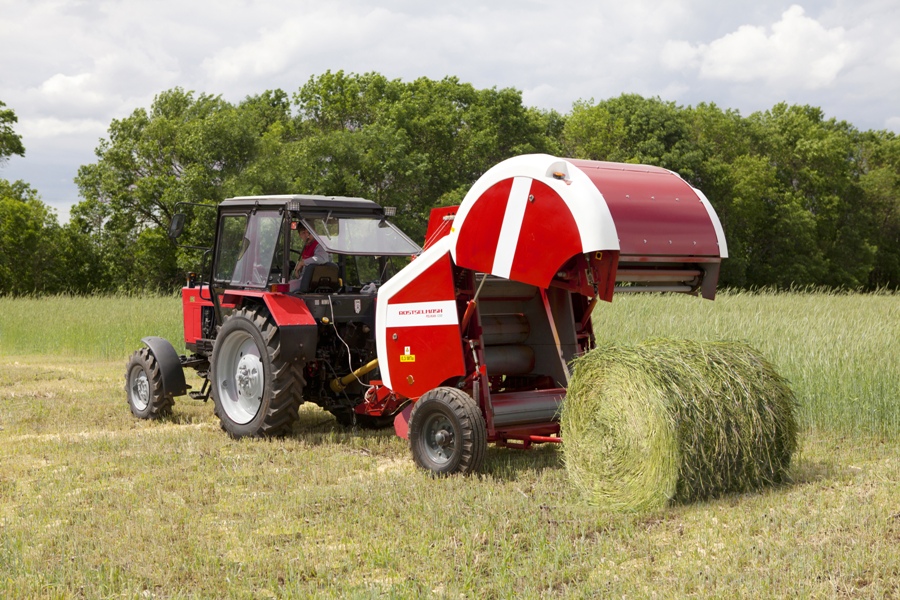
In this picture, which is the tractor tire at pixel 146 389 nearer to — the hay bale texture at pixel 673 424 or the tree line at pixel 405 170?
the hay bale texture at pixel 673 424

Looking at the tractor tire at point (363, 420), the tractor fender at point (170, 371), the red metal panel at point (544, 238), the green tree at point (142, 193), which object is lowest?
the tractor tire at point (363, 420)

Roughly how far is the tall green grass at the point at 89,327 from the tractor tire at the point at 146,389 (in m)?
6.83

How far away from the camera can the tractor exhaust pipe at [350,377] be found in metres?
8.46

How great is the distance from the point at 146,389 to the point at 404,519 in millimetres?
5382

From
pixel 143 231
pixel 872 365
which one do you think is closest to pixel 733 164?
pixel 143 231

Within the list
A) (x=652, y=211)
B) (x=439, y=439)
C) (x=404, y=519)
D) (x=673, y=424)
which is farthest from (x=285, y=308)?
(x=673, y=424)

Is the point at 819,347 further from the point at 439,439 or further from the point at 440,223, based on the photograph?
the point at 439,439

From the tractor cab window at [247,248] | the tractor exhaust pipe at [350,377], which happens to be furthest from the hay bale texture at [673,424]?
the tractor cab window at [247,248]

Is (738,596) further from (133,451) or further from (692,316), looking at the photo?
(692,316)

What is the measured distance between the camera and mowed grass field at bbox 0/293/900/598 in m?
4.63

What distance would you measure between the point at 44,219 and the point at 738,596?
4476 centimetres

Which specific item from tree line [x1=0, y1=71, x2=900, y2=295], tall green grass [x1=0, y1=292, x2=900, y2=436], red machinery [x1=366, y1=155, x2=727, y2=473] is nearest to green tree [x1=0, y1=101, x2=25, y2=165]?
tree line [x1=0, y1=71, x2=900, y2=295]

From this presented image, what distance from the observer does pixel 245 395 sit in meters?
9.02

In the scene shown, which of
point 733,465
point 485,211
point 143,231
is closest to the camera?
point 733,465
